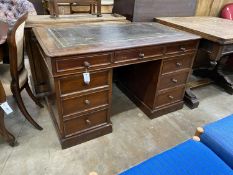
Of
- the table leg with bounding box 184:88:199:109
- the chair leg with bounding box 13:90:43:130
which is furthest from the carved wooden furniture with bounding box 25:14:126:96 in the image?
the table leg with bounding box 184:88:199:109

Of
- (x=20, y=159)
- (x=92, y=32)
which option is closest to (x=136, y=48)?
(x=92, y=32)

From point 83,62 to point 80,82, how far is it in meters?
0.15

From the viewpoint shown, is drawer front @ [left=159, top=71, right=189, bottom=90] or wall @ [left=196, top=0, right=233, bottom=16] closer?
drawer front @ [left=159, top=71, right=189, bottom=90]

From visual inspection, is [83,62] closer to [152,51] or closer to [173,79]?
[152,51]

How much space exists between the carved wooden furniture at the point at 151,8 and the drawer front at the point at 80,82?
0.84 metres

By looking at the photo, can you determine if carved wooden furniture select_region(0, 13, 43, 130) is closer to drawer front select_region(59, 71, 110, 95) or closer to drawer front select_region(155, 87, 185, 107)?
drawer front select_region(59, 71, 110, 95)

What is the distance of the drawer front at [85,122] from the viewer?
56.3 inches

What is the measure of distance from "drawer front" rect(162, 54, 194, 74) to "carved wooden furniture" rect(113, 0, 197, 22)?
1.95 ft

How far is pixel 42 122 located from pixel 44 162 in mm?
460

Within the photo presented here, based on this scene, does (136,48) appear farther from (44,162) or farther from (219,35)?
(44,162)

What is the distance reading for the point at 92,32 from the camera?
4.87 feet

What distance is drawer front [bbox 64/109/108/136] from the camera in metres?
1.43

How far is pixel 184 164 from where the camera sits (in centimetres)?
87

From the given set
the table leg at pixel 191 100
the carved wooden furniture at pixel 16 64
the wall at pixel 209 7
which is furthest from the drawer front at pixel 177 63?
the carved wooden furniture at pixel 16 64
